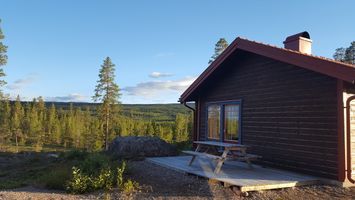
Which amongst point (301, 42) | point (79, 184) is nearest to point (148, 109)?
point (301, 42)

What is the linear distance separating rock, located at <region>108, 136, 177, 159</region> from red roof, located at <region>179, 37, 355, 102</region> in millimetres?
2401

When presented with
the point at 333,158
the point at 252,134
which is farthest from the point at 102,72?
the point at 333,158

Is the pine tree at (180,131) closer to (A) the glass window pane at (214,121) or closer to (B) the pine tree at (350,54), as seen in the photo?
(B) the pine tree at (350,54)

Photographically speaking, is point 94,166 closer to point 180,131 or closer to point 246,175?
point 246,175

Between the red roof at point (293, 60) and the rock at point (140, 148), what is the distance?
240cm

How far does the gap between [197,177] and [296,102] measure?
314 cm

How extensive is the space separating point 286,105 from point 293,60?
1.47 meters

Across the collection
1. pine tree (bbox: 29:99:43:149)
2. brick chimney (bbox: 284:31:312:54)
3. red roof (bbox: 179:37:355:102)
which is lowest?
pine tree (bbox: 29:99:43:149)

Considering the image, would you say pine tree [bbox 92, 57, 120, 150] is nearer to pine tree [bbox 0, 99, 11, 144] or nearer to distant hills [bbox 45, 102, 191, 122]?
pine tree [bbox 0, 99, 11, 144]

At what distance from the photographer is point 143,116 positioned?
10650 cm

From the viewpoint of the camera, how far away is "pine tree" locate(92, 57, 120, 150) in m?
39.4

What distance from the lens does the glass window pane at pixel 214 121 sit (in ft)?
42.2

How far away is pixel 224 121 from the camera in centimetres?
1238

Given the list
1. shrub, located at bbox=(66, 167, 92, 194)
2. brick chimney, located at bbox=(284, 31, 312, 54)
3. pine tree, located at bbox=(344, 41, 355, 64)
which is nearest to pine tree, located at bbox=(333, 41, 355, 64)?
pine tree, located at bbox=(344, 41, 355, 64)
